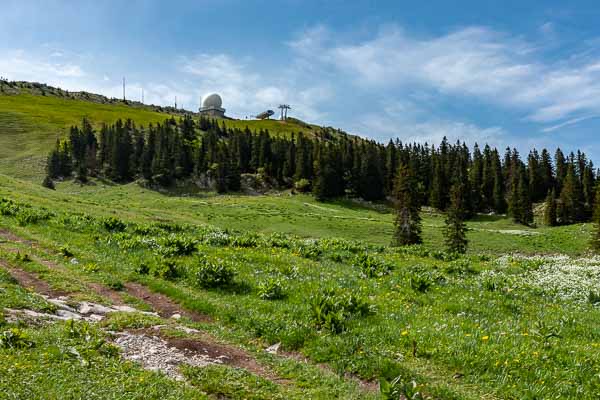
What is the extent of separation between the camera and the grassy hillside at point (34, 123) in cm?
11075

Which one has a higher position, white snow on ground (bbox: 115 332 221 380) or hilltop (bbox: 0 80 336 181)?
hilltop (bbox: 0 80 336 181)

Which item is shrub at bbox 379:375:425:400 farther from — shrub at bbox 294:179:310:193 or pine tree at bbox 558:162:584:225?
pine tree at bbox 558:162:584:225

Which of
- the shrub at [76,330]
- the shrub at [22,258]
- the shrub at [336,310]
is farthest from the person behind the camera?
the shrub at [22,258]

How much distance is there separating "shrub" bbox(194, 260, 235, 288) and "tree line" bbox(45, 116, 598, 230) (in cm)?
9157

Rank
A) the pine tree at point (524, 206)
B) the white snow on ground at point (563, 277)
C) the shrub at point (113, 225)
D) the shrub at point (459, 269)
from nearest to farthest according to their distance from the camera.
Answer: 1. the white snow on ground at point (563, 277)
2. the shrub at point (459, 269)
3. the shrub at point (113, 225)
4. the pine tree at point (524, 206)

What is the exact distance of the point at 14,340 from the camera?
26.6 ft

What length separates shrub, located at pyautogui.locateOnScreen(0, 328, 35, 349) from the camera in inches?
311

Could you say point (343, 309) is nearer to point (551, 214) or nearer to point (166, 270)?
point (166, 270)

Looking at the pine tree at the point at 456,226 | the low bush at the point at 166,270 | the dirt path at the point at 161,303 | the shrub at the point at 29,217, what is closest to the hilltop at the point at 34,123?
the shrub at the point at 29,217

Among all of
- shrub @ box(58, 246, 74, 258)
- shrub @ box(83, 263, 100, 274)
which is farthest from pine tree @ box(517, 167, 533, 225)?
shrub @ box(83, 263, 100, 274)

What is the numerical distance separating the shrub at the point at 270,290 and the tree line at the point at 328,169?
92.2m

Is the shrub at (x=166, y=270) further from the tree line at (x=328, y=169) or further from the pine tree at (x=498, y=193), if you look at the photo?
the pine tree at (x=498, y=193)

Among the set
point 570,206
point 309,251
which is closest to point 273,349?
point 309,251

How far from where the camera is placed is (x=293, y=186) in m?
119
